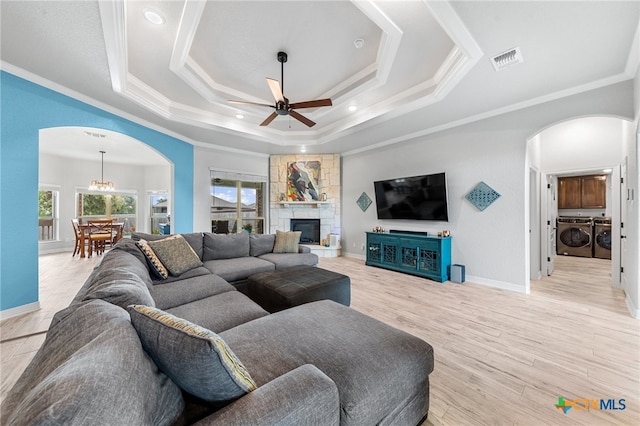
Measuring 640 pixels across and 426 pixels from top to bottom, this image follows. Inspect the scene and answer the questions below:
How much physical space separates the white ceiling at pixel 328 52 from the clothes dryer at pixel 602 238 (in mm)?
4885

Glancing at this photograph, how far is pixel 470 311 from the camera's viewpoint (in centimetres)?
286

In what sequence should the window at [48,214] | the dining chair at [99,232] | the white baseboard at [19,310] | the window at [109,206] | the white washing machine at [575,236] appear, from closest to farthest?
1. the white baseboard at [19,310]
2. the white washing machine at [575,236]
3. the dining chair at [99,232]
4. the window at [48,214]
5. the window at [109,206]

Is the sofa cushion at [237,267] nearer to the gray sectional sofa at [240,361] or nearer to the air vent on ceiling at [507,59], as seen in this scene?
the gray sectional sofa at [240,361]

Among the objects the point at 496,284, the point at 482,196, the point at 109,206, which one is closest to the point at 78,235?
the point at 109,206

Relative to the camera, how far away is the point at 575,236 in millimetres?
6145

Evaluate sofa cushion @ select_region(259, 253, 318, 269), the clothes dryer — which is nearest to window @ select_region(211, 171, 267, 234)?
sofa cushion @ select_region(259, 253, 318, 269)

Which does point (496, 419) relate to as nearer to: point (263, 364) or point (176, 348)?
point (263, 364)

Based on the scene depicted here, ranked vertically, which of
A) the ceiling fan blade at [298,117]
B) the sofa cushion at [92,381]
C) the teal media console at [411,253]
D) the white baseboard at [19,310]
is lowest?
the white baseboard at [19,310]

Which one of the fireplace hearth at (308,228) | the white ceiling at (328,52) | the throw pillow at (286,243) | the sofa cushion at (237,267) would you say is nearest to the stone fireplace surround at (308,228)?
the fireplace hearth at (308,228)

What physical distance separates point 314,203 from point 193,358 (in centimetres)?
561

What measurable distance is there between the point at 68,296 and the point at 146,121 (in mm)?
2836

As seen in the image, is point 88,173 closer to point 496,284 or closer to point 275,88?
point 275,88

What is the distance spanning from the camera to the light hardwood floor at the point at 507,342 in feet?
5.03

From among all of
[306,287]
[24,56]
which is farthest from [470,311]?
[24,56]
